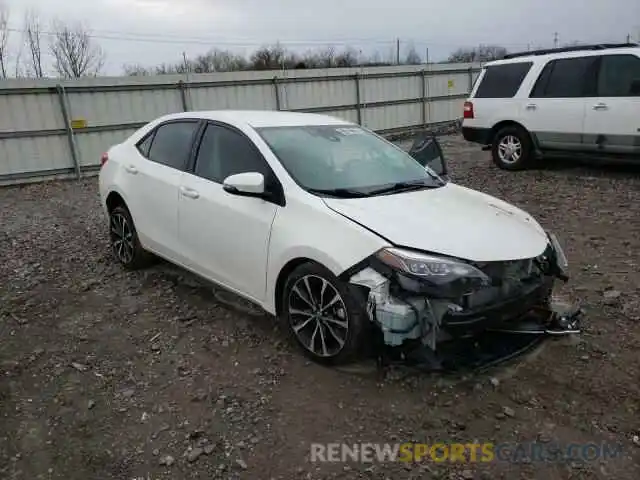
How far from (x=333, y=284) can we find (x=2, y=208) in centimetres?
813

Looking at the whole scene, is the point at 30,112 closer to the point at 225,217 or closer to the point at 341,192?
the point at 225,217

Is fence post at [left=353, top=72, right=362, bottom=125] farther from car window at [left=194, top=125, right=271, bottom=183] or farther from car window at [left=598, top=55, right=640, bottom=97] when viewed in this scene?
car window at [left=194, top=125, right=271, bottom=183]

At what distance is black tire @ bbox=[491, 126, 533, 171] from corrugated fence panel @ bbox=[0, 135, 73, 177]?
8994 millimetres

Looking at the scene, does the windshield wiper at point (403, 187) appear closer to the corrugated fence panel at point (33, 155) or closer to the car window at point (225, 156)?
the car window at point (225, 156)

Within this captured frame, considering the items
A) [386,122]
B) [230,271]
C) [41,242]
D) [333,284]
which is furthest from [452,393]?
[386,122]

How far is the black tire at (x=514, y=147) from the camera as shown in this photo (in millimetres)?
9409

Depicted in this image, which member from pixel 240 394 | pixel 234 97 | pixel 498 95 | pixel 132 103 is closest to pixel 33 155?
pixel 132 103

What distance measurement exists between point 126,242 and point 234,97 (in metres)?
9.57

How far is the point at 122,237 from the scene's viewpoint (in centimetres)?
525

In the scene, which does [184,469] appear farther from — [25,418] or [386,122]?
[386,122]

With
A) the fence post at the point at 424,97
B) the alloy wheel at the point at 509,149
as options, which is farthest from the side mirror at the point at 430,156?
the fence post at the point at 424,97

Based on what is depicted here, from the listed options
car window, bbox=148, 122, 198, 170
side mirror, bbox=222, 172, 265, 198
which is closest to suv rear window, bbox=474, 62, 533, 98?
car window, bbox=148, 122, 198, 170

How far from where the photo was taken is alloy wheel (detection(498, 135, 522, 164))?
31.4ft

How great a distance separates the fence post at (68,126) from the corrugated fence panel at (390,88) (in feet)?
28.2
